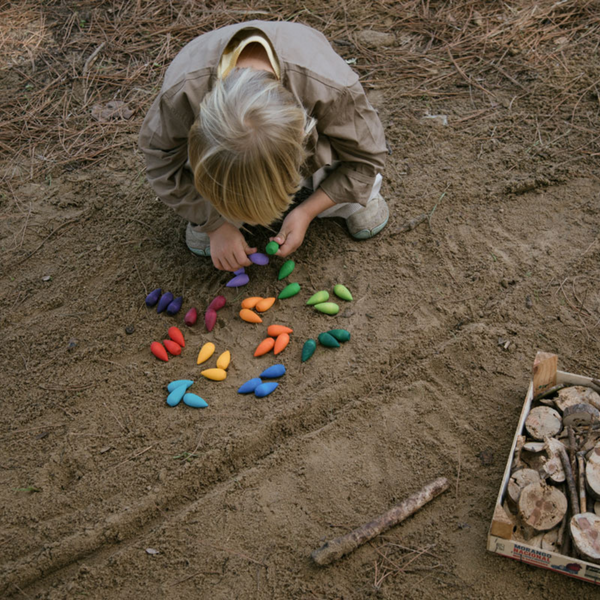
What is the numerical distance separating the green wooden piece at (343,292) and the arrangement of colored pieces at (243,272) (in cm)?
38

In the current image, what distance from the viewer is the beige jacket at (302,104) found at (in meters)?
2.20

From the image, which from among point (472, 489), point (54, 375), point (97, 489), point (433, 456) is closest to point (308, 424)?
point (433, 456)

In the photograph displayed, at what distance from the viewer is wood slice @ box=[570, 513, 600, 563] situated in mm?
1741

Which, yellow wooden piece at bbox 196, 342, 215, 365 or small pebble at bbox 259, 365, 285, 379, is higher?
yellow wooden piece at bbox 196, 342, 215, 365

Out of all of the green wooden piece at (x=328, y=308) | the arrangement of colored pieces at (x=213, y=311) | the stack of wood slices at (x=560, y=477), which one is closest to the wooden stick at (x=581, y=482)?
the stack of wood slices at (x=560, y=477)

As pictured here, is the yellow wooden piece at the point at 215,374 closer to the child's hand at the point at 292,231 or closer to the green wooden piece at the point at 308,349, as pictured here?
the green wooden piece at the point at 308,349

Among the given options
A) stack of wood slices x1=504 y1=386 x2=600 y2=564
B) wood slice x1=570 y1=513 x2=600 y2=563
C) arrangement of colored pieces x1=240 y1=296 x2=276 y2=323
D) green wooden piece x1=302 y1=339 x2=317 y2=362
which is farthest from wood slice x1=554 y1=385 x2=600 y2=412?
arrangement of colored pieces x1=240 y1=296 x2=276 y2=323

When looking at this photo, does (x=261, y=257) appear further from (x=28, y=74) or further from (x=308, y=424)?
(x=28, y=74)

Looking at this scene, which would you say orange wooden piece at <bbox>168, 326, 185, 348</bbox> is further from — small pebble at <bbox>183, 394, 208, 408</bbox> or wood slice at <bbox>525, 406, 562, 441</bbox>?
wood slice at <bbox>525, 406, 562, 441</bbox>

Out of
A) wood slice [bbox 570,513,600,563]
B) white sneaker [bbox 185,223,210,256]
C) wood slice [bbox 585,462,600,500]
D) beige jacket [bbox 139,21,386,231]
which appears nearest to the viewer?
wood slice [bbox 570,513,600,563]

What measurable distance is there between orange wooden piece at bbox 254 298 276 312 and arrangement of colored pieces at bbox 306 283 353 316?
0.18 meters

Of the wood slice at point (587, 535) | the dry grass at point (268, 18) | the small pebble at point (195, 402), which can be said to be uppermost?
the dry grass at point (268, 18)

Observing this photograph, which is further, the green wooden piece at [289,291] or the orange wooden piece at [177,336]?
the green wooden piece at [289,291]

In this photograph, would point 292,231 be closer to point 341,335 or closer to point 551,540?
point 341,335
